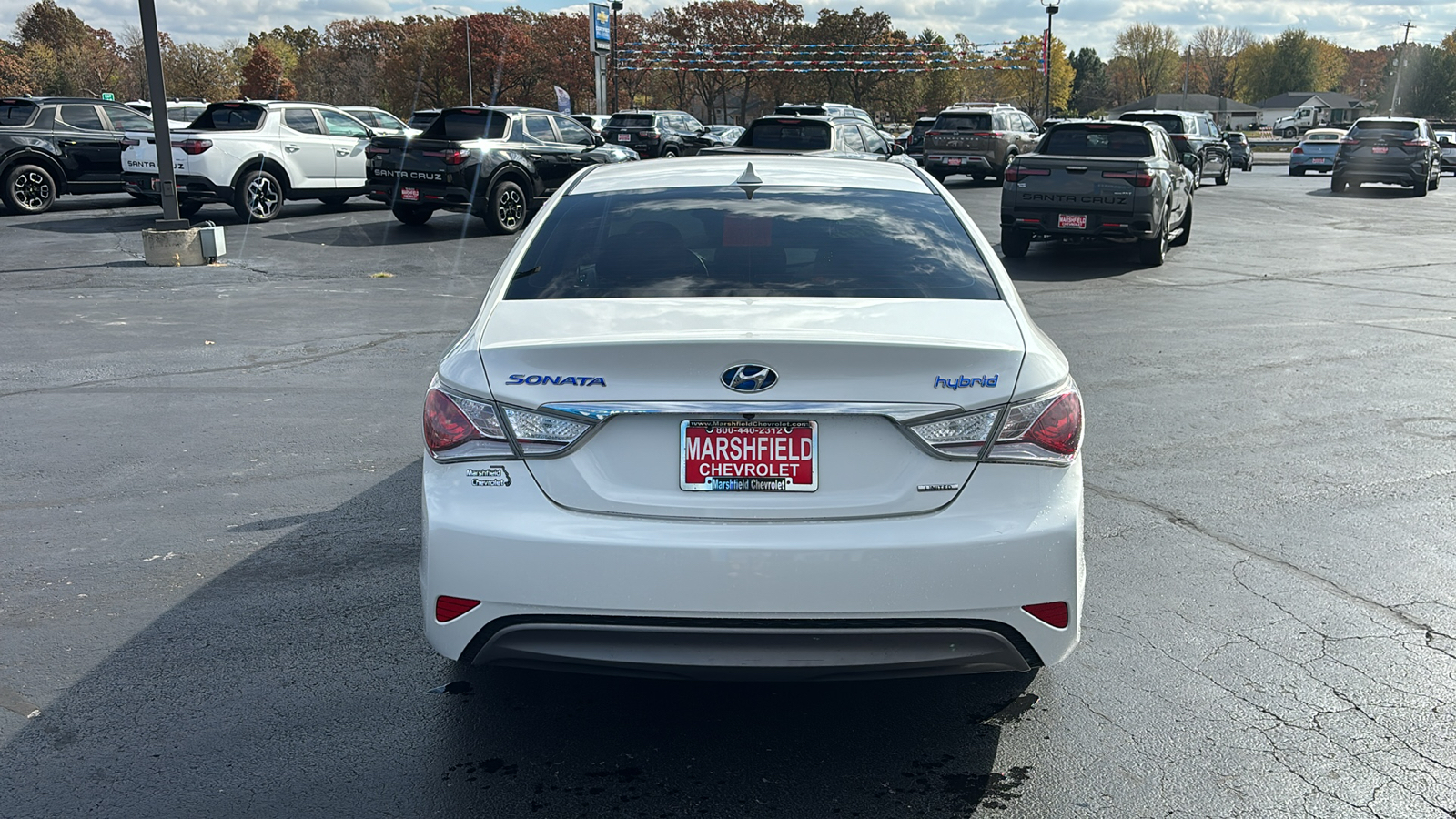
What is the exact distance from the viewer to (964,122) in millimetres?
28938

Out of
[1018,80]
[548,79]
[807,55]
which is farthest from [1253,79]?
[548,79]

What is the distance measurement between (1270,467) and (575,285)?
4.22 metres

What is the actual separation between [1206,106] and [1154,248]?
13005cm

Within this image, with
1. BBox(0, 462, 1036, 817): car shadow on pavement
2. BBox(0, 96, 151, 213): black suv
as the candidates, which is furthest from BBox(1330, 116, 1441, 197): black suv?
BBox(0, 462, 1036, 817): car shadow on pavement

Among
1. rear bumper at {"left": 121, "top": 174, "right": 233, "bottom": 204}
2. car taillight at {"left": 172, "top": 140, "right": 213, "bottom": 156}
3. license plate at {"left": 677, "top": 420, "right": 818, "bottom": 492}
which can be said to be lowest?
rear bumper at {"left": 121, "top": 174, "right": 233, "bottom": 204}

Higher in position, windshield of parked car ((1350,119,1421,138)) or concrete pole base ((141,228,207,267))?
A: windshield of parked car ((1350,119,1421,138))

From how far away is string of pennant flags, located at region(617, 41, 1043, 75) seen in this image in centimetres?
8338

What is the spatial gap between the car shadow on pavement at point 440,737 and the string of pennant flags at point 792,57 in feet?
270

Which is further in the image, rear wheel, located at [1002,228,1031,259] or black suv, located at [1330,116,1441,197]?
black suv, located at [1330,116,1441,197]

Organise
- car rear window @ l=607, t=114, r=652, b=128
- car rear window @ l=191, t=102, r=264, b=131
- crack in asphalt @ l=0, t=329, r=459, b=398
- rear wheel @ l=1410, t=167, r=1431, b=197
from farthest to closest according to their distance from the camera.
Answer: car rear window @ l=607, t=114, r=652, b=128 < rear wheel @ l=1410, t=167, r=1431, b=197 < car rear window @ l=191, t=102, r=264, b=131 < crack in asphalt @ l=0, t=329, r=459, b=398

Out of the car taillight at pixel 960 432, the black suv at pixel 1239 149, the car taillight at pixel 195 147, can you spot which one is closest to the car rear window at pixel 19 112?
the car taillight at pixel 195 147

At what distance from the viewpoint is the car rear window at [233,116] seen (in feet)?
Result: 59.3

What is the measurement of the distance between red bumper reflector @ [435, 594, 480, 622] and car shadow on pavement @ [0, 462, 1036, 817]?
471 mm

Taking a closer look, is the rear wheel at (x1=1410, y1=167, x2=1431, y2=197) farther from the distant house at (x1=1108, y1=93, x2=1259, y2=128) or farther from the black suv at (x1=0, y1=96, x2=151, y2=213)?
the distant house at (x1=1108, y1=93, x2=1259, y2=128)
